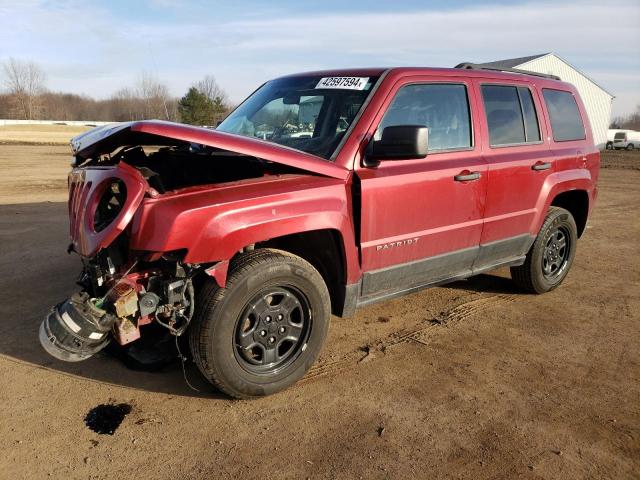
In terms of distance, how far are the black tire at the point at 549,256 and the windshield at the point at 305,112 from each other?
2459 mm

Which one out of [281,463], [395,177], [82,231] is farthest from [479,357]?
[82,231]

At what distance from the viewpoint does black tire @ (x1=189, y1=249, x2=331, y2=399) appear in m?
2.86

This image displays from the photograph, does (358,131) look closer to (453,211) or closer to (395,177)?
(395,177)

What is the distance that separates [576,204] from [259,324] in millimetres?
4084

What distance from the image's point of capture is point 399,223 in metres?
3.54

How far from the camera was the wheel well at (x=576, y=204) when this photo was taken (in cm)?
534

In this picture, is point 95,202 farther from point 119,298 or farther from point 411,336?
point 411,336

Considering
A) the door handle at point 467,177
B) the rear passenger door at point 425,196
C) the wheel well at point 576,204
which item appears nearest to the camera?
the rear passenger door at point 425,196

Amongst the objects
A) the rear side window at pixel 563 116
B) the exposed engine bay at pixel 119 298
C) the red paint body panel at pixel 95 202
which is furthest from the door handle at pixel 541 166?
the red paint body panel at pixel 95 202

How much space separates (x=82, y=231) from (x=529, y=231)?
3.77 m

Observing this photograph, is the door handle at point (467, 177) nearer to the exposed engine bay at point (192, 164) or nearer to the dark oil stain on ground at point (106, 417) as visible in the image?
the exposed engine bay at point (192, 164)

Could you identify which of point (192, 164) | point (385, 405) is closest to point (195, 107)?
point (192, 164)

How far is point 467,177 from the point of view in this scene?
3.86 meters

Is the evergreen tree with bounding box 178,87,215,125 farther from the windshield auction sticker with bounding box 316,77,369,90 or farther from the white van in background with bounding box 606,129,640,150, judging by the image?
the white van in background with bounding box 606,129,640,150
